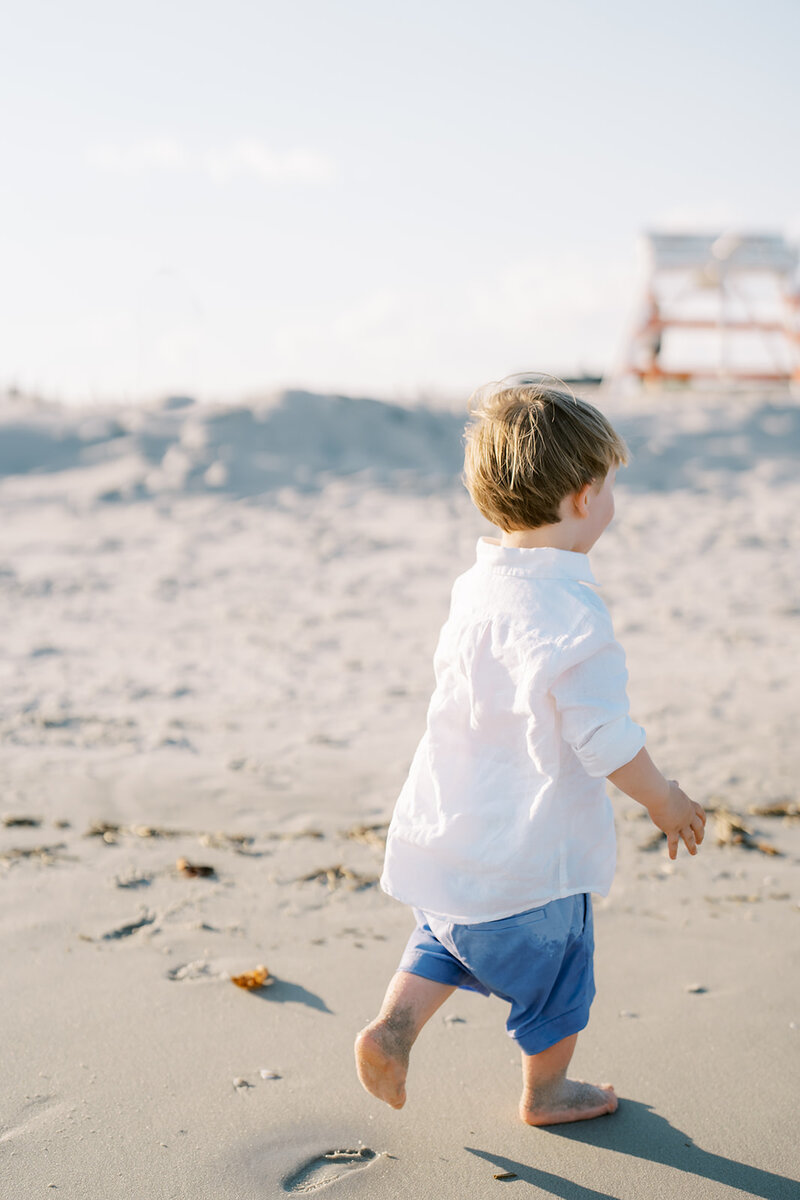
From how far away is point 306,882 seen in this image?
272cm

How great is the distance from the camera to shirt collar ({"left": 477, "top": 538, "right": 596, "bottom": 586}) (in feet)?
5.53

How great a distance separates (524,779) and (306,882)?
3.94 ft

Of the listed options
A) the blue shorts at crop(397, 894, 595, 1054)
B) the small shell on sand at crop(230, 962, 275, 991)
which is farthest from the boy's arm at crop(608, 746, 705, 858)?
the small shell on sand at crop(230, 962, 275, 991)

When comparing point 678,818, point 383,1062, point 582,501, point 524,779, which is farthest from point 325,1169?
point 582,501

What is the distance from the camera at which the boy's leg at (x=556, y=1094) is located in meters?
1.78

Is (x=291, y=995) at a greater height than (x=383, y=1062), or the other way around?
(x=383, y=1062)

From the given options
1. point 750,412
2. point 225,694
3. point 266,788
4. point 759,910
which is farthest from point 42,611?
point 750,412

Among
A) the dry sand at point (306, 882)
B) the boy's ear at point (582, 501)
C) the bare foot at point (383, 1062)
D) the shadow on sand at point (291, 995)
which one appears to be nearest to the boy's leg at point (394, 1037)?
the bare foot at point (383, 1062)

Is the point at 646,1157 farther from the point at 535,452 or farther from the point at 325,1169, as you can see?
the point at 535,452

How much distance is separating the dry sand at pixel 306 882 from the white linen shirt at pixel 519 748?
0.44 metres

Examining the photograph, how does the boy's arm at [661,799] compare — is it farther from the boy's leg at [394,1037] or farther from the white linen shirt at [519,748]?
the boy's leg at [394,1037]

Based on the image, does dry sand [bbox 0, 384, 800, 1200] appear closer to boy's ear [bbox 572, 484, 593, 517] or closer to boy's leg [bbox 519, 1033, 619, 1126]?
boy's leg [bbox 519, 1033, 619, 1126]

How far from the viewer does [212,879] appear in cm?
272

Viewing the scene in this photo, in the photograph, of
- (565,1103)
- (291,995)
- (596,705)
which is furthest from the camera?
(291,995)
